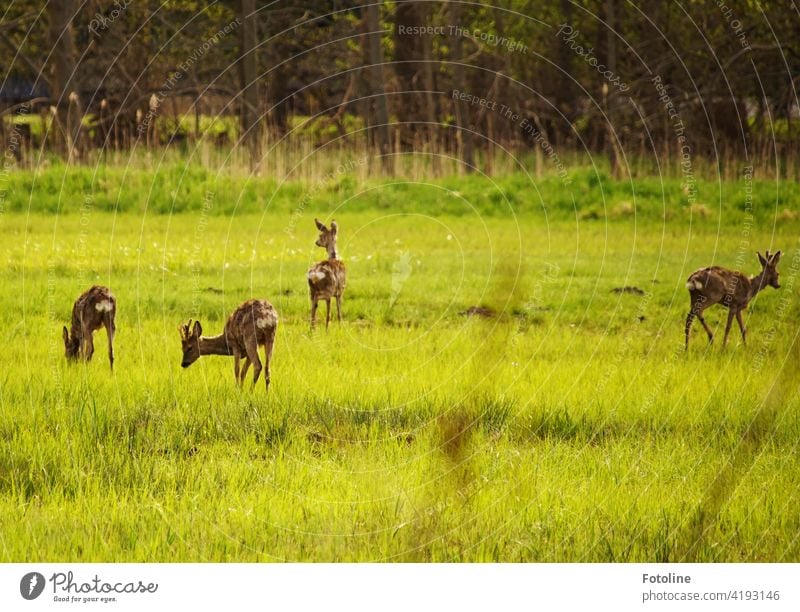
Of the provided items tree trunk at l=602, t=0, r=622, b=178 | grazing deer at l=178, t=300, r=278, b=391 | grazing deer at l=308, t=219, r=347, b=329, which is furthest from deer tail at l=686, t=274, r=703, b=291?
tree trunk at l=602, t=0, r=622, b=178

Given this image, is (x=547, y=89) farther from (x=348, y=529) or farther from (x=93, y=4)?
(x=348, y=529)

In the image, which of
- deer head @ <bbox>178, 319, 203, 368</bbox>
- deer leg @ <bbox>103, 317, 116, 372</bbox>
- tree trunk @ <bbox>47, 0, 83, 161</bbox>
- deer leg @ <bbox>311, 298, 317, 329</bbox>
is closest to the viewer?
deer head @ <bbox>178, 319, 203, 368</bbox>

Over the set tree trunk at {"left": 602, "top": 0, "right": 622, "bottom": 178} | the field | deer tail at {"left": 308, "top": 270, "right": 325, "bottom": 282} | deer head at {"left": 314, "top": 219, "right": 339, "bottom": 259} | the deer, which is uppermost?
tree trunk at {"left": 602, "top": 0, "right": 622, "bottom": 178}

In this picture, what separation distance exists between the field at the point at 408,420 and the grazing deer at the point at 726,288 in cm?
25

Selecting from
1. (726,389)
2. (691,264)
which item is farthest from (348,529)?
(691,264)

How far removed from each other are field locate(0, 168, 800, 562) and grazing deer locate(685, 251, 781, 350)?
0.25 m

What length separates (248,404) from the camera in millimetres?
6445

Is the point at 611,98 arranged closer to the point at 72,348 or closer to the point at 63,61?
the point at 63,61

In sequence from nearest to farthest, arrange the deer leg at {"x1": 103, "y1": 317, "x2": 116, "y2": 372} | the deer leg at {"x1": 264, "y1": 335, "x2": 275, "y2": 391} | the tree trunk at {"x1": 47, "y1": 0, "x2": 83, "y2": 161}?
the deer leg at {"x1": 264, "y1": 335, "x2": 275, "y2": 391}, the deer leg at {"x1": 103, "y1": 317, "x2": 116, "y2": 372}, the tree trunk at {"x1": 47, "y1": 0, "x2": 83, "y2": 161}

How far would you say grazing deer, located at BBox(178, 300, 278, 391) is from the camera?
6.64 metres
